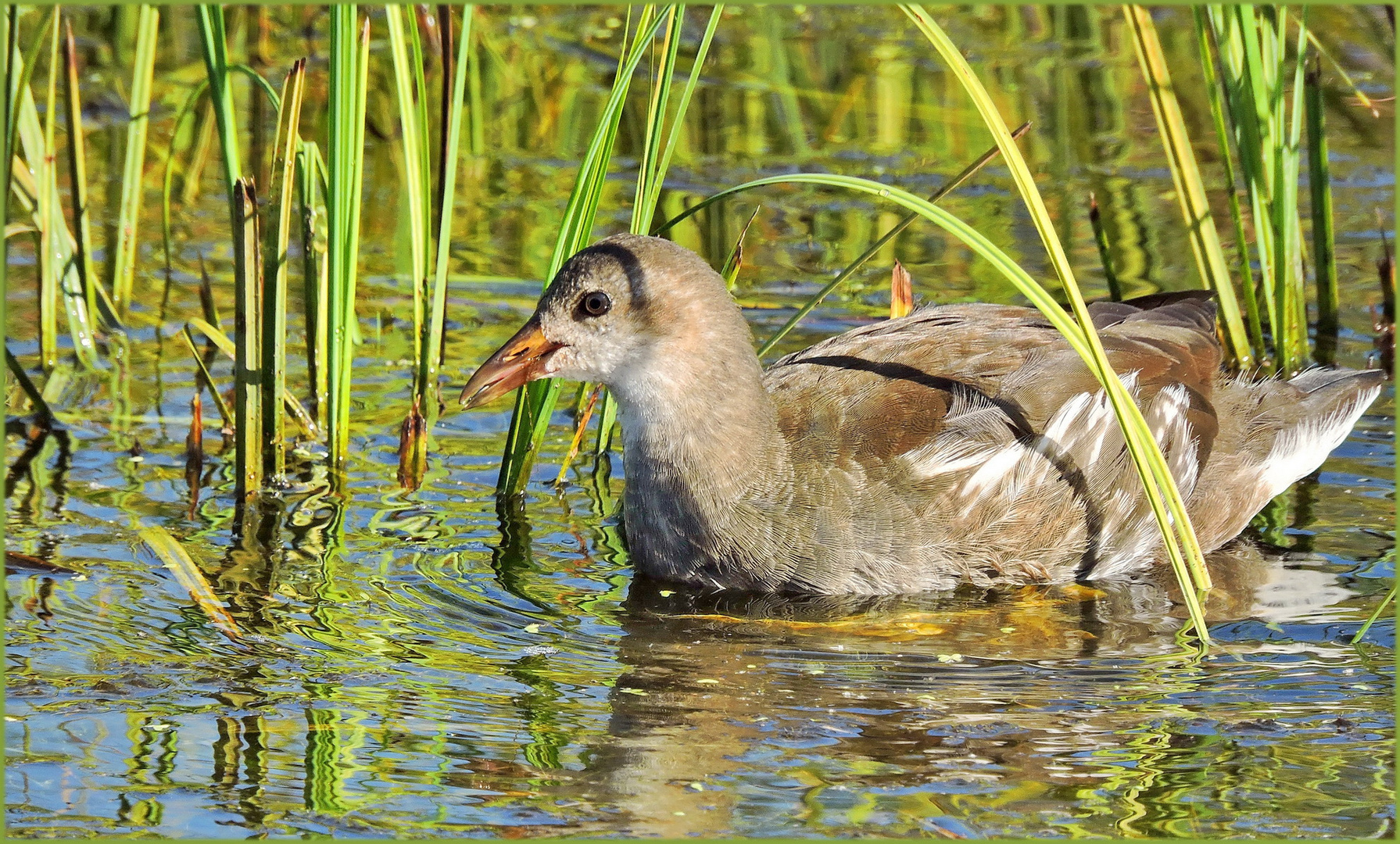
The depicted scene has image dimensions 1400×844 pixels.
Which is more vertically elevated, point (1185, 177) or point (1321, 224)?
point (1185, 177)

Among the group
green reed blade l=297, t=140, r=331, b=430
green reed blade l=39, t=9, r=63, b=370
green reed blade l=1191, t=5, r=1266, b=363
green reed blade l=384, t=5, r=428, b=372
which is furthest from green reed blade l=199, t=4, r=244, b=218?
green reed blade l=1191, t=5, r=1266, b=363

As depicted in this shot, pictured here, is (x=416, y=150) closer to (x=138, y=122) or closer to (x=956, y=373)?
(x=138, y=122)

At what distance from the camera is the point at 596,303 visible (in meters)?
4.83

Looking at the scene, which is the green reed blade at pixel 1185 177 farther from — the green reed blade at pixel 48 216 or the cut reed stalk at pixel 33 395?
the cut reed stalk at pixel 33 395

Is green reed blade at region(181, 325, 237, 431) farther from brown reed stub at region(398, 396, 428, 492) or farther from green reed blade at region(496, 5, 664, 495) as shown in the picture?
green reed blade at region(496, 5, 664, 495)

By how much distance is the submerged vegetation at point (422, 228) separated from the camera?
4727 mm

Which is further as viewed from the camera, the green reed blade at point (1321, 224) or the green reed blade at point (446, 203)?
the green reed blade at point (1321, 224)

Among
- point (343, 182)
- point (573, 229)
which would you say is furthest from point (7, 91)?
point (573, 229)

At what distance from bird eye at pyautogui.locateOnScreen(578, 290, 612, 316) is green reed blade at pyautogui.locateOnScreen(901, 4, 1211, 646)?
135cm

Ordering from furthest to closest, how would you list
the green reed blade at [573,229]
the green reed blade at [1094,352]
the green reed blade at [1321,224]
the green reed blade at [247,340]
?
the green reed blade at [1321,224] → the green reed blade at [247,340] → the green reed blade at [573,229] → the green reed blade at [1094,352]

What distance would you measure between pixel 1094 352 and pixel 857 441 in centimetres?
120

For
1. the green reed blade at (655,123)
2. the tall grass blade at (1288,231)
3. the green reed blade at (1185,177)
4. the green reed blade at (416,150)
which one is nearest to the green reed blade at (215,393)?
the green reed blade at (416,150)

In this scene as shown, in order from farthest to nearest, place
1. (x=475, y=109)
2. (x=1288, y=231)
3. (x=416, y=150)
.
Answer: (x=475, y=109) < (x=1288, y=231) < (x=416, y=150)

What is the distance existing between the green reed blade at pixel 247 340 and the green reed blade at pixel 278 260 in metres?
0.03
